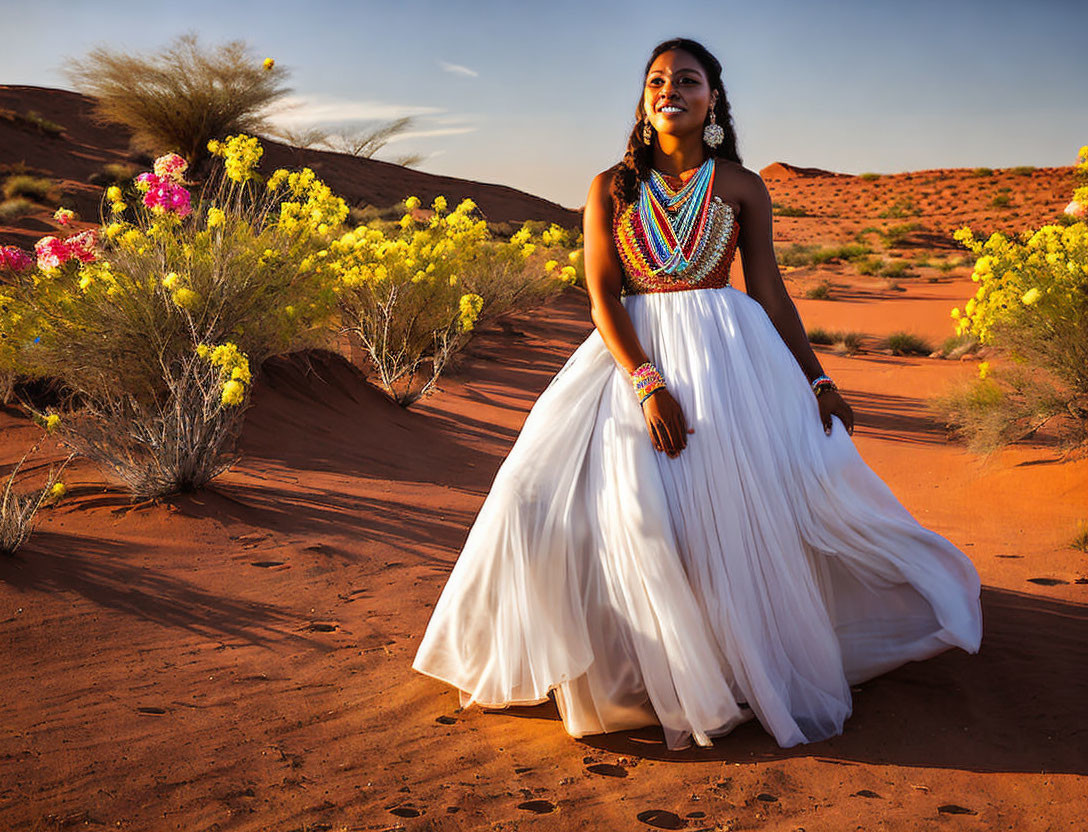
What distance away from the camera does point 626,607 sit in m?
2.77

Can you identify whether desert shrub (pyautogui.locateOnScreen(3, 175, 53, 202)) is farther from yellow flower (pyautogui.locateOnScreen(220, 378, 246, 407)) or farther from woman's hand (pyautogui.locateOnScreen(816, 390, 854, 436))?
woman's hand (pyautogui.locateOnScreen(816, 390, 854, 436))

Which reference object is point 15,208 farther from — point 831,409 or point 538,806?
point 538,806

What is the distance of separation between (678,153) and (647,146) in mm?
113

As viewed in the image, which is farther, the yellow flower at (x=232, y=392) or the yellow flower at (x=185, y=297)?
the yellow flower at (x=185, y=297)

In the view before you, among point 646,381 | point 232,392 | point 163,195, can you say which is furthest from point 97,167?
point 646,381

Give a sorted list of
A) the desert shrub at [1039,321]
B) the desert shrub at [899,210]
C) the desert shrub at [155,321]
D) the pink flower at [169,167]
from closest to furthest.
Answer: the desert shrub at [155,321] → the pink flower at [169,167] → the desert shrub at [1039,321] → the desert shrub at [899,210]

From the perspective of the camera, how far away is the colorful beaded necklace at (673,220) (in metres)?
3.18

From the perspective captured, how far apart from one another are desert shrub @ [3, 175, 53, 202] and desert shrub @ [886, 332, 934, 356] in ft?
59.8

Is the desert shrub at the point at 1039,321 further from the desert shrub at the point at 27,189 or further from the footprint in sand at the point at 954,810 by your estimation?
the desert shrub at the point at 27,189

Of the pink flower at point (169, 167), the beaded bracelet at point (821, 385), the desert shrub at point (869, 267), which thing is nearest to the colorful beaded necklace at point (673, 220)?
the beaded bracelet at point (821, 385)

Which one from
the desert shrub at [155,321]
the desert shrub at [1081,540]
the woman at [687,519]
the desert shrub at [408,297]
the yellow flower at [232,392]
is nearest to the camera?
the woman at [687,519]

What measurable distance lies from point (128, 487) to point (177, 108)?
24419mm

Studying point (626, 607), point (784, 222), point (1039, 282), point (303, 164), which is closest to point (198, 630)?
point (626, 607)

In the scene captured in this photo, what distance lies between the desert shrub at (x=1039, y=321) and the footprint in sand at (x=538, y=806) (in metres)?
5.23
